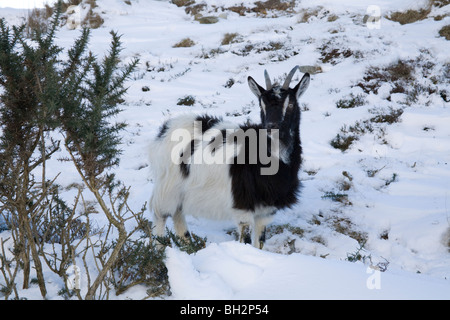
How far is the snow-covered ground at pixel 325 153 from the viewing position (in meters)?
2.33

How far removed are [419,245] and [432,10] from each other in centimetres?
1025

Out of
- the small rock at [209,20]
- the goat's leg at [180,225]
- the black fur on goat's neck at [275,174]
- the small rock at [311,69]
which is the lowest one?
the goat's leg at [180,225]

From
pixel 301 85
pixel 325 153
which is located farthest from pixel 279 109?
pixel 325 153

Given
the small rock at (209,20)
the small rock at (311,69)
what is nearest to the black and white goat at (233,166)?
the small rock at (311,69)

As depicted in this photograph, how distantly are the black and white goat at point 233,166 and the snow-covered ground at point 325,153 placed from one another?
517 millimetres

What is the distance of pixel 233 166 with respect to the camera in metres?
4.27

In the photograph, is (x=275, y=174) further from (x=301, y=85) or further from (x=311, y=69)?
(x=311, y=69)

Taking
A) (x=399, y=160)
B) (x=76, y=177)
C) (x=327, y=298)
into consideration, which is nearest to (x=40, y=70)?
(x=327, y=298)

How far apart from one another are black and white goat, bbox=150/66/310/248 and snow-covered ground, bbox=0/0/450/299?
0.52m

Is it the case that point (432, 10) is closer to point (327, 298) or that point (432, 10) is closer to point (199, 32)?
point (199, 32)

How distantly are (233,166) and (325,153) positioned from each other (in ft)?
9.04

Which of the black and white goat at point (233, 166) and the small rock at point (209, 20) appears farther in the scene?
the small rock at point (209, 20)

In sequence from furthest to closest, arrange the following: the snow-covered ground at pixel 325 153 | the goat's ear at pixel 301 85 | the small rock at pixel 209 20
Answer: the small rock at pixel 209 20
the goat's ear at pixel 301 85
the snow-covered ground at pixel 325 153

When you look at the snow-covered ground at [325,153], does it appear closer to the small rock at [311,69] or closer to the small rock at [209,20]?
the small rock at [311,69]
